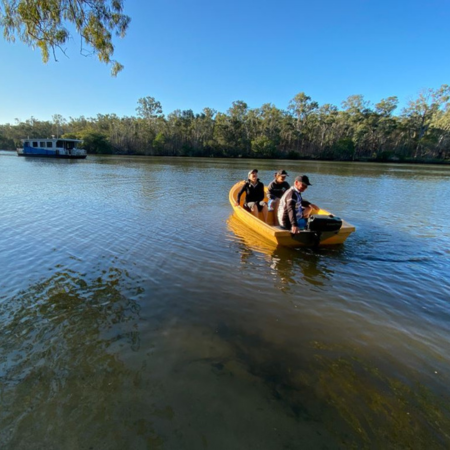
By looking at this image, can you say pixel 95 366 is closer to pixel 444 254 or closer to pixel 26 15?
pixel 26 15

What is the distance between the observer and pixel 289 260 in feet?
18.8

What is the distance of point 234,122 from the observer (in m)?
69.9

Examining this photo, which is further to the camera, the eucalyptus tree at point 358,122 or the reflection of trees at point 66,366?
the eucalyptus tree at point 358,122

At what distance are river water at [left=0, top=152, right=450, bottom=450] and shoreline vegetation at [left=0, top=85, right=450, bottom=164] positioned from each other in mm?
61721

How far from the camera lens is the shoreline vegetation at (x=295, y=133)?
206 ft

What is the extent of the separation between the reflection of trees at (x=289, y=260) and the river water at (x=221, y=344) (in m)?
0.04

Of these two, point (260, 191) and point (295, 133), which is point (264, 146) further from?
point (260, 191)

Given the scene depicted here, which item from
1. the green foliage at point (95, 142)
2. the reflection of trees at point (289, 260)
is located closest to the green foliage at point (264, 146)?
the green foliage at point (95, 142)

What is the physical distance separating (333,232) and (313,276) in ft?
4.59

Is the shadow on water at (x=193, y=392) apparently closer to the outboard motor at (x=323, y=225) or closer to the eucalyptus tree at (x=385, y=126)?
the outboard motor at (x=323, y=225)

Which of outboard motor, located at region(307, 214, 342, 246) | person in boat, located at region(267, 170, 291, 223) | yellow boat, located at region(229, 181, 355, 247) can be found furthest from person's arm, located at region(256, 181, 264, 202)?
outboard motor, located at region(307, 214, 342, 246)

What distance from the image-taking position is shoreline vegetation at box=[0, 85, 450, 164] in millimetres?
62781

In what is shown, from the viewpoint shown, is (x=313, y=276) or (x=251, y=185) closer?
(x=313, y=276)

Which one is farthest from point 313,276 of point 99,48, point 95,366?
point 99,48
